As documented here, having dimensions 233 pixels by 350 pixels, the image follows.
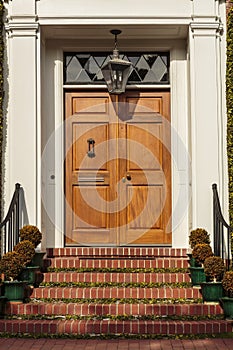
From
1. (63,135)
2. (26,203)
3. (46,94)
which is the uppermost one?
(46,94)

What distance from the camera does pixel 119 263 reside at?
767 cm

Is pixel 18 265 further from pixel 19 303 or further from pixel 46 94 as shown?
pixel 46 94

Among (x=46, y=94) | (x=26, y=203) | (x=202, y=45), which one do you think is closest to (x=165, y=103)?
(x=202, y=45)

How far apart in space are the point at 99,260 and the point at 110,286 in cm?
59

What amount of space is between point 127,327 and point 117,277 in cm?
107

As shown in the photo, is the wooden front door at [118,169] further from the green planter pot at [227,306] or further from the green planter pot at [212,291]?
the green planter pot at [227,306]

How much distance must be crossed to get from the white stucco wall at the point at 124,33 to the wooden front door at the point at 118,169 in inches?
12.6

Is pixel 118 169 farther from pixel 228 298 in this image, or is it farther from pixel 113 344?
pixel 113 344

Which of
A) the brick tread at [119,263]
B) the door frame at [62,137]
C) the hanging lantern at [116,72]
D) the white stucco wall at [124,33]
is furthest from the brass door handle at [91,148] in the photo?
the brick tread at [119,263]

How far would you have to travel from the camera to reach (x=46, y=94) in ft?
27.8

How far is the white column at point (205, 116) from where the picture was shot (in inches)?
309

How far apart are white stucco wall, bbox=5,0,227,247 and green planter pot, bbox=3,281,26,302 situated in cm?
123

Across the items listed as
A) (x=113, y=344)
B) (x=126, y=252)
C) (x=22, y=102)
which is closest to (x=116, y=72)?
(x=22, y=102)

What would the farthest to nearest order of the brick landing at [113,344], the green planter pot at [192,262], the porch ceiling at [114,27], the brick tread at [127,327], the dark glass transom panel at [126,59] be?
the dark glass transom panel at [126,59], the porch ceiling at [114,27], the green planter pot at [192,262], the brick tread at [127,327], the brick landing at [113,344]
